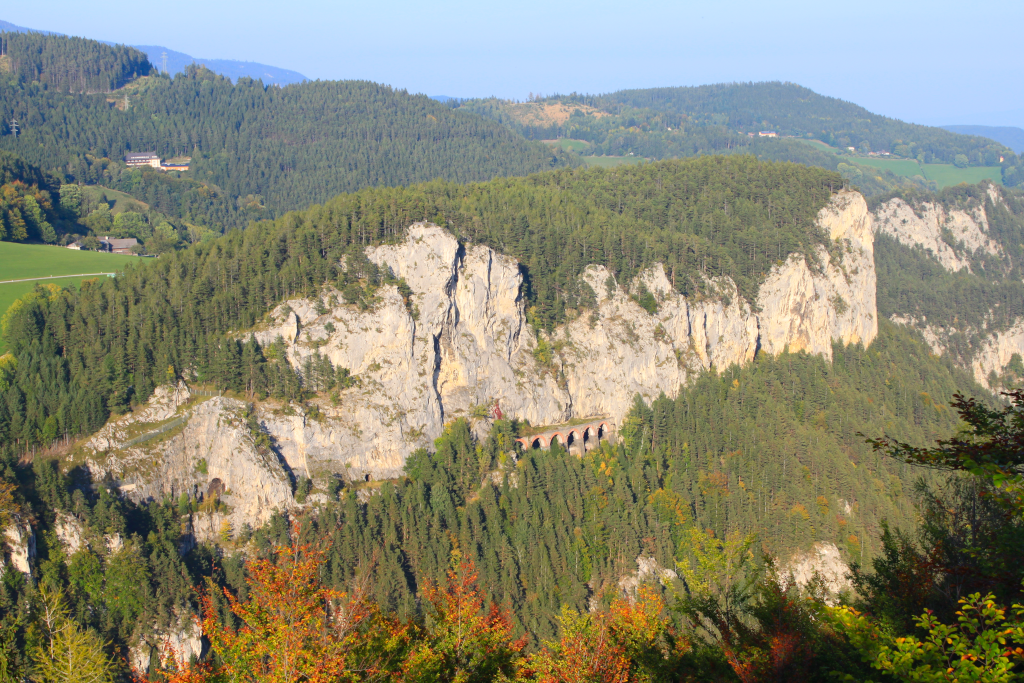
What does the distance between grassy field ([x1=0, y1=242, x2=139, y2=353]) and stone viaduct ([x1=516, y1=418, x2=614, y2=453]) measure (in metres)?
46.4

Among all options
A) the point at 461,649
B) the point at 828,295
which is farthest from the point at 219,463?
the point at 828,295

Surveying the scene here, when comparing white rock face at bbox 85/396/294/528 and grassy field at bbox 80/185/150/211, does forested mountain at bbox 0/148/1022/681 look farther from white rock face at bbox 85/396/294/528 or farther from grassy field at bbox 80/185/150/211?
grassy field at bbox 80/185/150/211

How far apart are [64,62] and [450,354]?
15620cm

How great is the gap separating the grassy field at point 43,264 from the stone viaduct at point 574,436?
46378mm

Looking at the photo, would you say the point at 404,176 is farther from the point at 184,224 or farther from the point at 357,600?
the point at 357,600

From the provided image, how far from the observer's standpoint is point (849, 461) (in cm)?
7212

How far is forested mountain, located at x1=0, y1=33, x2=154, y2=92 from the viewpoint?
560ft

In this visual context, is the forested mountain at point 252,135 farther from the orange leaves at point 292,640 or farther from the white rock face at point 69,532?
the orange leaves at point 292,640

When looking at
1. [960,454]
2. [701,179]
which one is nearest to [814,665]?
[960,454]

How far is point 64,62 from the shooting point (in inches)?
6831

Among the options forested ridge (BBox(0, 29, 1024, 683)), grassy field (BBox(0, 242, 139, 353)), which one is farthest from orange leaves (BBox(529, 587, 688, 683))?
grassy field (BBox(0, 242, 139, 353))

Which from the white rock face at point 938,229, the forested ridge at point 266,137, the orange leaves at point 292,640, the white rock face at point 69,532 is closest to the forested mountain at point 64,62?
the forested ridge at point 266,137

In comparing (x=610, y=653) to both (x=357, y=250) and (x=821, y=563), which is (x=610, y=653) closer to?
(x=821, y=563)

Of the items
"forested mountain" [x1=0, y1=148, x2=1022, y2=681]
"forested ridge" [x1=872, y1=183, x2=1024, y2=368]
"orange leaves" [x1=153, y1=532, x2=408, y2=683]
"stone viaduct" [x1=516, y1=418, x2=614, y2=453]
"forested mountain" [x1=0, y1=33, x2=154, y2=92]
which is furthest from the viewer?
"forested mountain" [x1=0, y1=33, x2=154, y2=92]
